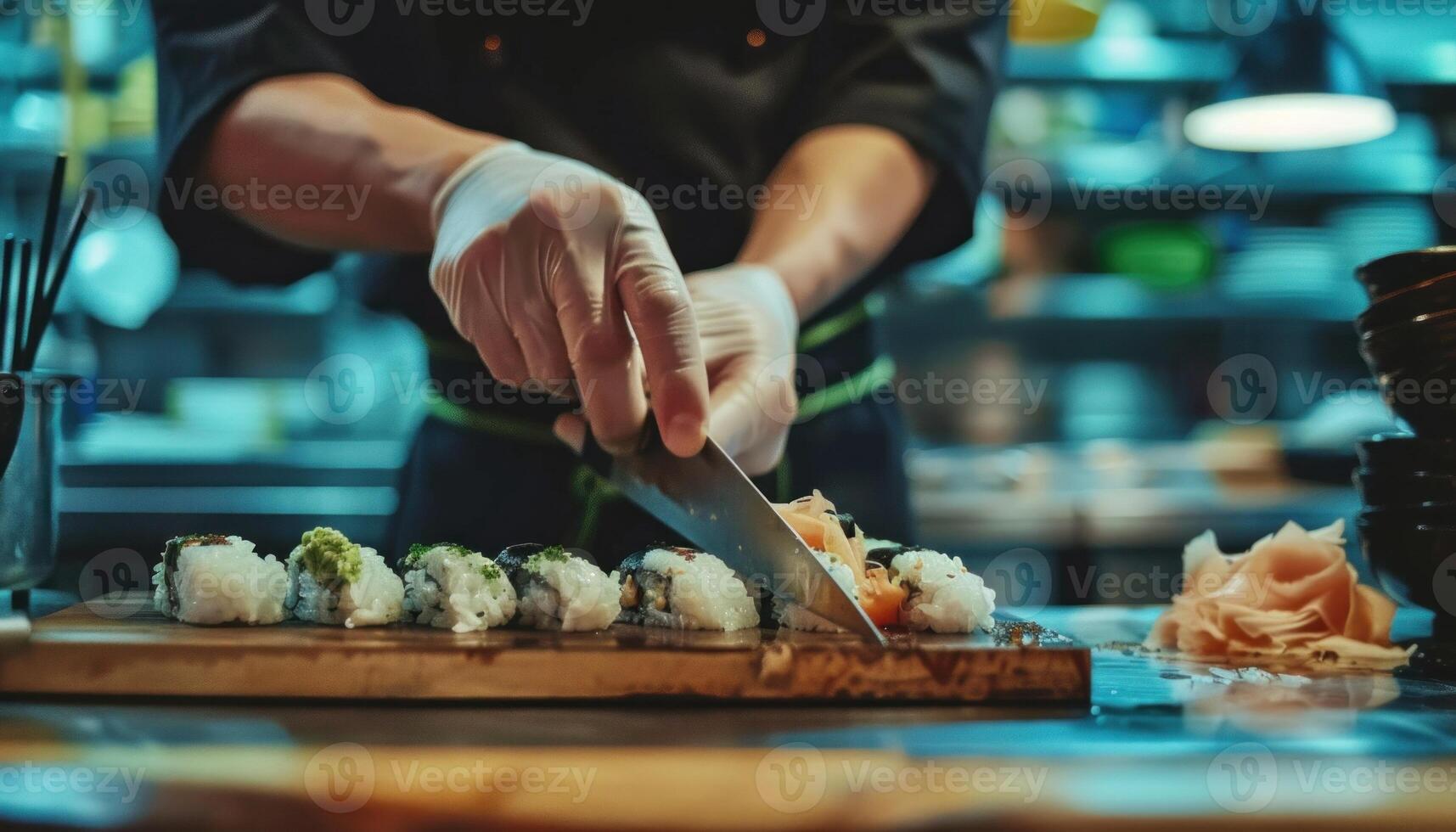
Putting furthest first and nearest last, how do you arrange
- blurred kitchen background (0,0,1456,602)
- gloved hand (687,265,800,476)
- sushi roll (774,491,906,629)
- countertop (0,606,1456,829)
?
blurred kitchen background (0,0,1456,602), gloved hand (687,265,800,476), sushi roll (774,491,906,629), countertop (0,606,1456,829)

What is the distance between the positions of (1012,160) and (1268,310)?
112 centimetres

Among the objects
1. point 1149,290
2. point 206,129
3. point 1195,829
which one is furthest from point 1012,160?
point 1195,829

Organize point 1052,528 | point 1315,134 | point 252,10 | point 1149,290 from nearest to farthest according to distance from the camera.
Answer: point 252,10, point 1315,134, point 1052,528, point 1149,290

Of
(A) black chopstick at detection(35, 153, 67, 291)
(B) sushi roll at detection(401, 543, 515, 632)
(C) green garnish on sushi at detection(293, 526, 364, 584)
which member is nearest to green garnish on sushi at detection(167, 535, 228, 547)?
(C) green garnish on sushi at detection(293, 526, 364, 584)

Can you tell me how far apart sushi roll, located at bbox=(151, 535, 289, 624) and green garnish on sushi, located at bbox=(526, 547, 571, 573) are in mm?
263

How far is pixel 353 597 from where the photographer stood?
3.91 ft

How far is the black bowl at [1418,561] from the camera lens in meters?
1.17

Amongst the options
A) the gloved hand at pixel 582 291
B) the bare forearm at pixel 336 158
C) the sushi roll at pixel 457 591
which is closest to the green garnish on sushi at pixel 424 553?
the sushi roll at pixel 457 591

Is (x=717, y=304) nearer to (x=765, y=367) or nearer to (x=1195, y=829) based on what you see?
(x=765, y=367)

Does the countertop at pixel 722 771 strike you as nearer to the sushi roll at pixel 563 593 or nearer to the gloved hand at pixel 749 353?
the sushi roll at pixel 563 593

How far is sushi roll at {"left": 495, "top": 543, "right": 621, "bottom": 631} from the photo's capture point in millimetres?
1186

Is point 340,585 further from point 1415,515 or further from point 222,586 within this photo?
point 1415,515

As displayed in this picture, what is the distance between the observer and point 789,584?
46.9 inches

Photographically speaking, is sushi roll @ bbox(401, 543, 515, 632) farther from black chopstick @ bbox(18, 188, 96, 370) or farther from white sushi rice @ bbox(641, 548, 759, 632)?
black chopstick @ bbox(18, 188, 96, 370)
